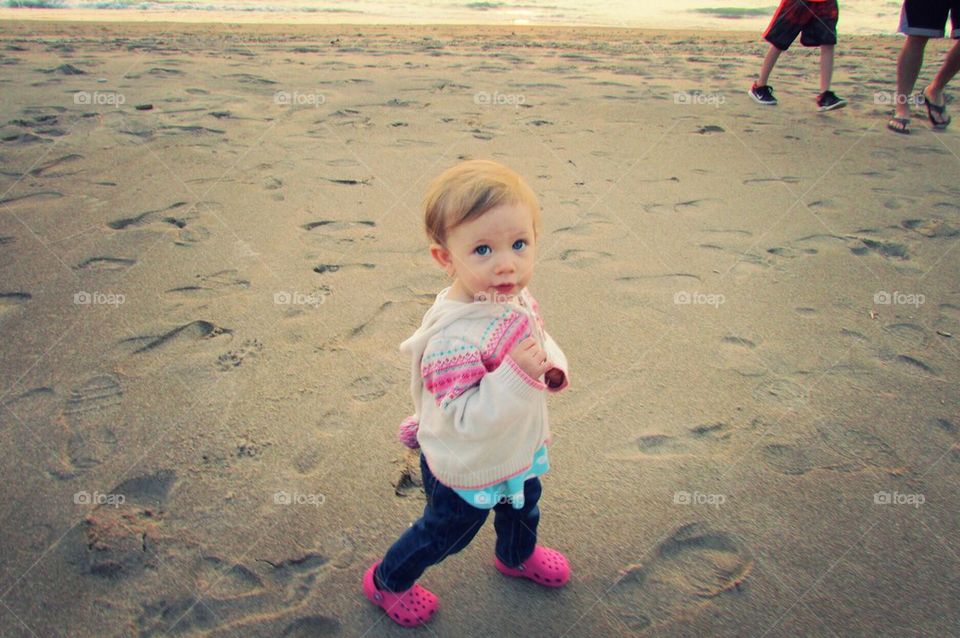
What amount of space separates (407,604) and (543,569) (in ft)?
1.27

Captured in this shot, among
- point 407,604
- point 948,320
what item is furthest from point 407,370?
point 948,320

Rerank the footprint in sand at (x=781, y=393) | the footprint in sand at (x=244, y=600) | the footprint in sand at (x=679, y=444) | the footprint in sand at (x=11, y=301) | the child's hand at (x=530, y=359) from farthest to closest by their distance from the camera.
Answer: the footprint in sand at (x=11, y=301) → the footprint in sand at (x=781, y=393) → the footprint in sand at (x=679, y=444) → the footprint in sand at (x=244, y=600) → the child's hand at (x=530, y=359)

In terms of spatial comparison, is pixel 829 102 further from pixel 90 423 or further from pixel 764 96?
pixel 90 423

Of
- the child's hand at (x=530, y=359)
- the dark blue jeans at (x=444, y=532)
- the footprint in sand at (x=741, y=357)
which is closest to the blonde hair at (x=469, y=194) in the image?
the child's hand at (x=530, y=359)

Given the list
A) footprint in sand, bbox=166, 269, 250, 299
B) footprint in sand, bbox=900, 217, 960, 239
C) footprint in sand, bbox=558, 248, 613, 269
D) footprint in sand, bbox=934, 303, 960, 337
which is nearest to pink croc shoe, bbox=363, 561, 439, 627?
footprint in sand, bbox=166, 269, 250, 299

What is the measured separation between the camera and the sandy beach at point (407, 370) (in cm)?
179

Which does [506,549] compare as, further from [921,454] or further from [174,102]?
[174,102]

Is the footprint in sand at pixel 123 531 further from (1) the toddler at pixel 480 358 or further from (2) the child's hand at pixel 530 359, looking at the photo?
(2) the child's hand at pixel 530 359

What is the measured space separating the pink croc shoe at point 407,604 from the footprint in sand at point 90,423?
108 centimetres

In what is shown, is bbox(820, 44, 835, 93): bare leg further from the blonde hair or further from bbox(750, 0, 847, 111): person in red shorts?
the blonde hair

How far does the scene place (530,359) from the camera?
1.33m

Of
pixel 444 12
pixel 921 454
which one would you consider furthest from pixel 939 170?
pixel 444 12

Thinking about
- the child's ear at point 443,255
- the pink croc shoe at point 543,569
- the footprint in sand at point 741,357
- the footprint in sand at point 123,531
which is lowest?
the footprint in sand at point 741,357

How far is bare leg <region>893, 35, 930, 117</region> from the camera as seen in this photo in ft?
16.8
